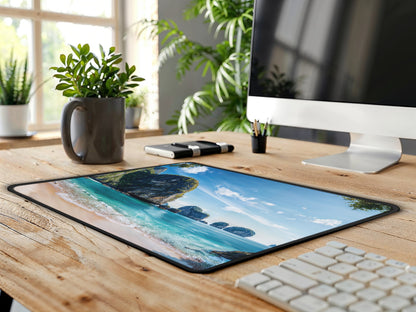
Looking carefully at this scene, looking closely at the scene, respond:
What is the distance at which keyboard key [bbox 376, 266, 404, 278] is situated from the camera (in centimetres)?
42

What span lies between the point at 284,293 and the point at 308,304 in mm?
26

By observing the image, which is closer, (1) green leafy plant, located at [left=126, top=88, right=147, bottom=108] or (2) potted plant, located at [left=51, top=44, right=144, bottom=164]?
(2) potted plant, located at [left=51, top=44, right=144, bottom=164]

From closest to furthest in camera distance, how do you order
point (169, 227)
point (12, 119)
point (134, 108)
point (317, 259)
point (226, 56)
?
point (317, 259), point (169, 227), point (12, 119), point (226, 56), point (134, 108)

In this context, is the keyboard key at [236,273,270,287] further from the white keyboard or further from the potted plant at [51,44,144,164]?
the potted plant at [51,44,144,164]

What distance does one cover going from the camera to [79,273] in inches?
17.9

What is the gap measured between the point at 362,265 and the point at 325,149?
0.80 metres

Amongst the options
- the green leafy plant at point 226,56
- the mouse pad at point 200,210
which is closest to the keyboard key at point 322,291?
the mouse pad at point 200,210

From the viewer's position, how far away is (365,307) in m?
0.36

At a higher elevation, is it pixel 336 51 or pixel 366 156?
pixel 336 51

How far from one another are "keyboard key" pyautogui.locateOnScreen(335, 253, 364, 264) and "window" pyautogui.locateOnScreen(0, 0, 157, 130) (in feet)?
8.00

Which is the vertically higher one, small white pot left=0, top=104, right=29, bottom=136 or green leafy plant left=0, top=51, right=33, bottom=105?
green leafy plant left=0, top=51, right=33, bottom=105

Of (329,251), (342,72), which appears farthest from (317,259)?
(342,72)

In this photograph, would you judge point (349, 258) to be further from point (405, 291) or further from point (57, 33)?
point (57, 33)

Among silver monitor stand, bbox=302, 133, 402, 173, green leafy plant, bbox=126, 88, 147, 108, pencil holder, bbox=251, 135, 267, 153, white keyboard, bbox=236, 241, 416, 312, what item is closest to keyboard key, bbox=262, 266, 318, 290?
white keyboard, bbox=236, 241, 416, 312
